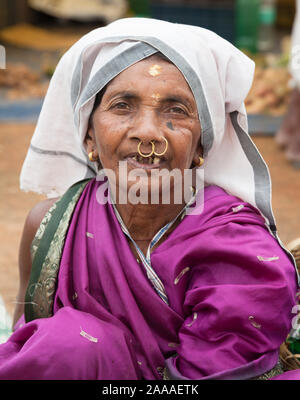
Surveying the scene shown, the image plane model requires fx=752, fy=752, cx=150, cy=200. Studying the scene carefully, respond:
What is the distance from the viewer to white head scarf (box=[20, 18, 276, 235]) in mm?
2301

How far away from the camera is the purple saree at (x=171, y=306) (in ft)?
7.10

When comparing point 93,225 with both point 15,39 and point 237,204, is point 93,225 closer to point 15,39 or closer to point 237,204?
point 237,204

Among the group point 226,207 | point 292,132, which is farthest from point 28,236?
point 292,132

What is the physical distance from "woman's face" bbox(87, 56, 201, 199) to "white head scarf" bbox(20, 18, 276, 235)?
0.03 metres

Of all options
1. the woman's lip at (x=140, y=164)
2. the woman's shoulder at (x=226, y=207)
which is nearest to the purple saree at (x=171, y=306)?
the woman's shoulder at (x=226, y=207)

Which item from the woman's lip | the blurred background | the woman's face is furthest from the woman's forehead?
the blurred background

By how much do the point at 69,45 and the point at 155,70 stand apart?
8.84m

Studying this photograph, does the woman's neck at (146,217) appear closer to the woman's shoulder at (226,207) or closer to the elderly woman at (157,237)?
the elderly woman at (157,237)

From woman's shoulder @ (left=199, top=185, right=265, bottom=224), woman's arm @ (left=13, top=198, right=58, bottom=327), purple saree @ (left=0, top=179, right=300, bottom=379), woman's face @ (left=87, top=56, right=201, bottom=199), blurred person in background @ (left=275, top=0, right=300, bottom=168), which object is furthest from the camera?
blurred person in background @ (left=275, top=0, right=300, bottom=168)

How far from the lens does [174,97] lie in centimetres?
230

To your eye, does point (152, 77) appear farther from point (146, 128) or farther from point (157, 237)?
point (157, 237)

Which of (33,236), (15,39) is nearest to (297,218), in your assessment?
(33,236)

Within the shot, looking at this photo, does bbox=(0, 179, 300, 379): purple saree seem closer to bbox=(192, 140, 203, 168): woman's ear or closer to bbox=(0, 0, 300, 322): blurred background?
bbox=(192, 140, 203, 168): woman's ear

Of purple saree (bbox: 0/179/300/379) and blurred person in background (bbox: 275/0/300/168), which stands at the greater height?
purple saree (bbox: 0/179/300/379)
